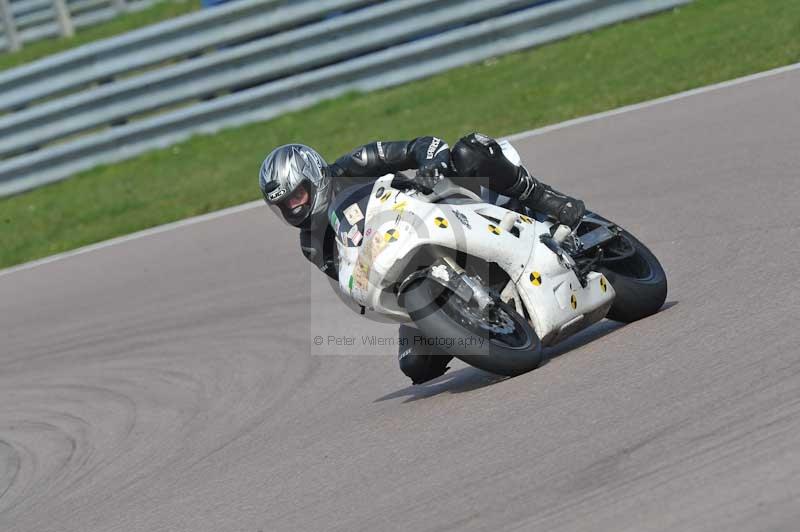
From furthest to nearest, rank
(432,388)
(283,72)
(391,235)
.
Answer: (283,72) → (432,388) → (391,235)

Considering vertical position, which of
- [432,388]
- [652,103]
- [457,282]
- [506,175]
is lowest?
[652,103]

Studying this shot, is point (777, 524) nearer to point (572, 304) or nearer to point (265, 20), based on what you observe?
point (572, 304)

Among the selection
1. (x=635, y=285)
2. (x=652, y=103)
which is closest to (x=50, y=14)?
(x=652, y=103)

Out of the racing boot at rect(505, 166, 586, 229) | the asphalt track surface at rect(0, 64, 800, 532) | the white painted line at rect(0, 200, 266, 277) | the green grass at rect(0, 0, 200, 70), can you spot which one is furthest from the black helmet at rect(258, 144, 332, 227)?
the green grass at rect(0, 0, 200, 70)

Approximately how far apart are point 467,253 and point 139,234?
641 cm

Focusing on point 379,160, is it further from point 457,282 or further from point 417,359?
point 417,359

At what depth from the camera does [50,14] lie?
757 inches

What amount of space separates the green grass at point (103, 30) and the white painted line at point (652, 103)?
8.74 meters

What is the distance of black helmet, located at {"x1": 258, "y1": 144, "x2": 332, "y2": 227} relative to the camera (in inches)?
219

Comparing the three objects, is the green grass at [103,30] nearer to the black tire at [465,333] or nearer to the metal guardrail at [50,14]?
the metal guardrail at [50,14]

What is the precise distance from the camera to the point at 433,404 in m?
5.64

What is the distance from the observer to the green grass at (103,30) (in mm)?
18297

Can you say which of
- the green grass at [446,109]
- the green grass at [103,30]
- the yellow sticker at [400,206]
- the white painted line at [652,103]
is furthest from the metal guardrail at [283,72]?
the yellow sticker at [400,206]

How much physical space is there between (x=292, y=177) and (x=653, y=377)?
68.7 inches
